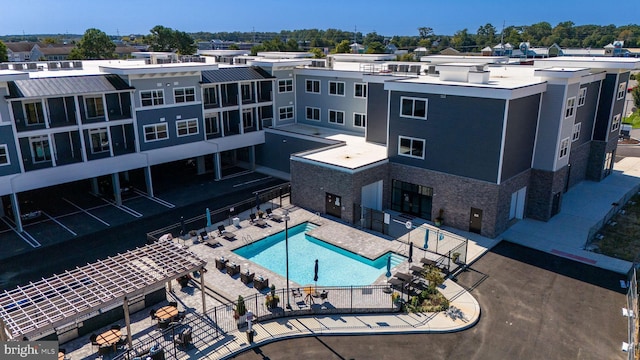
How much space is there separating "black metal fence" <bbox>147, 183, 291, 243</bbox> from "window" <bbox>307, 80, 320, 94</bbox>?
13020 mm

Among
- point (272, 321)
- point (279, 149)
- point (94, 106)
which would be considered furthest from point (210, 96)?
point (272, 321)

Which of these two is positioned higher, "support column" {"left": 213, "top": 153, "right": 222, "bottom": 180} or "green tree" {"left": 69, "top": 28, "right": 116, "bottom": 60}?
"green tree" {"left": 69, "top": 28, "right": 116, "bottom": 60}

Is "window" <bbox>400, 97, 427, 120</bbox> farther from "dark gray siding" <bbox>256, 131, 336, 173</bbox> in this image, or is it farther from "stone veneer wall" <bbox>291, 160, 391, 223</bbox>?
"dark gray siding" <bbox>256, 131, 336, 173</bbox>

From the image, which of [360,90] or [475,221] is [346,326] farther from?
[360,90]

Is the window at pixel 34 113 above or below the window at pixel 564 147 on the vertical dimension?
above

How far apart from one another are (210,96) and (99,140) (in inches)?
437

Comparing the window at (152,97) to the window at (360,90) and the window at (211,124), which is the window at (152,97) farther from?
the window at (360,90)

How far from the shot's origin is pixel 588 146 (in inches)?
1663

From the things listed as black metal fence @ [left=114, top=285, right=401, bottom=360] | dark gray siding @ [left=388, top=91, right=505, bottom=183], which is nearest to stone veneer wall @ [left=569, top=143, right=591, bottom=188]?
dark gray siding @ [left=388, top=91, right=505, bottom=183]

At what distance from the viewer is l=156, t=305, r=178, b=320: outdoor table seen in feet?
70.9

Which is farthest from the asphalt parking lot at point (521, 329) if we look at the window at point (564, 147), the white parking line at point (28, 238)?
the white parking line at point (28, 238)

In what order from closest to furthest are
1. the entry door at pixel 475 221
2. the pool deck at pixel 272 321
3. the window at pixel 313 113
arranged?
1. the pool deck at pixel 272 321
2. the entry door at pixel 475 221
3. the window at pixel 313 113

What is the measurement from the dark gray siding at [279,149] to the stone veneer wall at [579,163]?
78.0 feet

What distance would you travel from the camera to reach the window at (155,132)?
128ft
